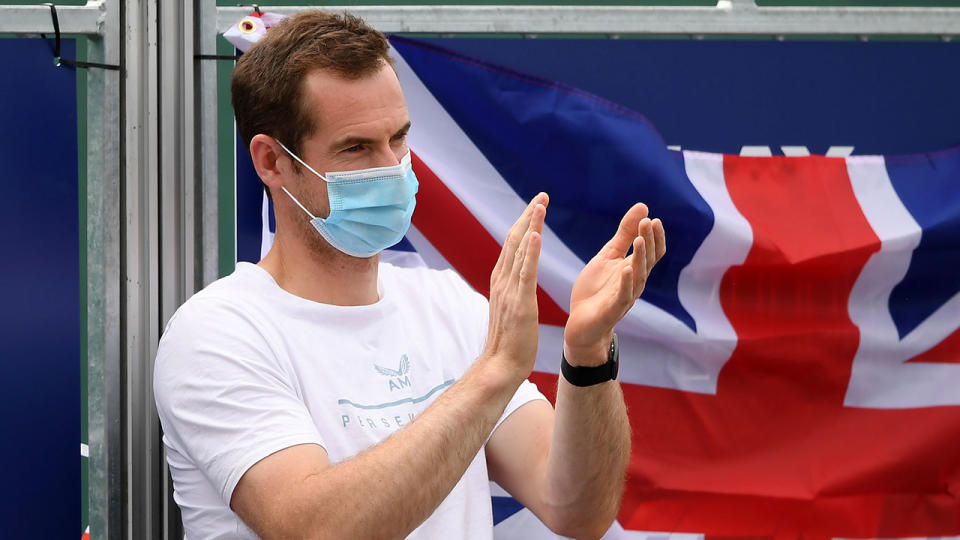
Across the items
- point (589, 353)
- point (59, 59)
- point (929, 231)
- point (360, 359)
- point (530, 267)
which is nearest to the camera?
point (530, 267)

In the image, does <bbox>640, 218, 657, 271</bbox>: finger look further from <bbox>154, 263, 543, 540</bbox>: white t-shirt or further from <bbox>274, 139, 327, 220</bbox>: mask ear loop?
<bbox>274, 139, 327, 220</bbox>: mask ear loop

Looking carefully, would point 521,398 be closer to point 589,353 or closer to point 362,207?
point 589,353

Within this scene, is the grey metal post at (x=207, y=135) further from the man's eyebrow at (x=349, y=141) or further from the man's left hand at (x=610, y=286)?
the man's left hand at (x=610, y=286)

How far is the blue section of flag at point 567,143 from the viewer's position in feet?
7.89

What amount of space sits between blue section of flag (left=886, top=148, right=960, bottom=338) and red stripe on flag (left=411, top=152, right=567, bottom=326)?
2.82 ft

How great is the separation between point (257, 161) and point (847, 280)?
1459 mm

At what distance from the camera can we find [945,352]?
7.90 feet

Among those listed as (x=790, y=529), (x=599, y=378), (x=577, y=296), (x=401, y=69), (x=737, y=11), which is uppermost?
(x=737, y=11)

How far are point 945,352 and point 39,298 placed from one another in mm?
2245

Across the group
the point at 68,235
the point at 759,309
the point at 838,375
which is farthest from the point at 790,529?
the point at 68,235

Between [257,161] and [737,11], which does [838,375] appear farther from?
[257,161]

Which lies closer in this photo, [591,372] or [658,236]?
[658,236]

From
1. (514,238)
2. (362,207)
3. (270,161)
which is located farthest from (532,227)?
(270,161)

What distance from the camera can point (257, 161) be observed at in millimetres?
1986
